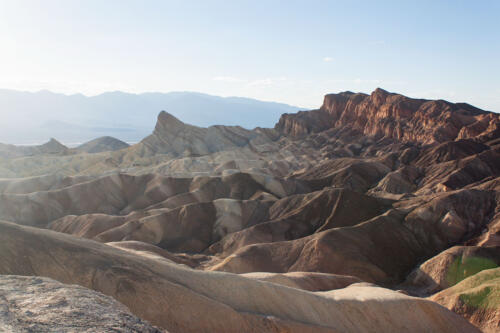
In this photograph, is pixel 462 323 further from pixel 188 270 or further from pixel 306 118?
pixel 306 118

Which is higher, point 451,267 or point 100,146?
point 451,267

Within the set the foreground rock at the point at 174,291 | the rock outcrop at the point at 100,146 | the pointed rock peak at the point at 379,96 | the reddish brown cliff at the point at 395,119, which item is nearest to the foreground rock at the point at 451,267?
the foreground rock at the point at 174,291

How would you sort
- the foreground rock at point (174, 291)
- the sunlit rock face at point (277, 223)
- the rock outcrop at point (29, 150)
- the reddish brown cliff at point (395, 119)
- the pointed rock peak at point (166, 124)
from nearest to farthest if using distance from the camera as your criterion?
the foreground rock at point (174, 291) → the sunlit rock face at point (277, 223) → the reddish brown cliff at point (395, 119) → the rock outcrop at point (29, 150) → the pointed rock peak at point (166, 124)

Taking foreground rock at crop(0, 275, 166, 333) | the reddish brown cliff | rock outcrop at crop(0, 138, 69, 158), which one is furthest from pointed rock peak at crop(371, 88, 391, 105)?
foreground rock at crop(0, 275, 166, 333)

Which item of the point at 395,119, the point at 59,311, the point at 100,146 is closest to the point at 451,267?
the point at 59,311

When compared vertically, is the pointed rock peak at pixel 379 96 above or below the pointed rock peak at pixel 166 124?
above

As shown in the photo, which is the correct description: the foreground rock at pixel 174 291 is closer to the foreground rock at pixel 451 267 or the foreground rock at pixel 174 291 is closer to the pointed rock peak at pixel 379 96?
the foreground rock at pixel 451 267

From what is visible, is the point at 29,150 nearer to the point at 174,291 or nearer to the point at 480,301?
the point at 174,291
